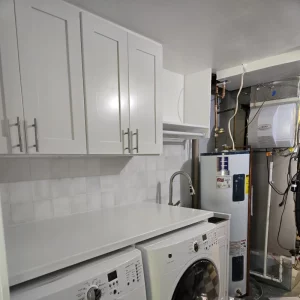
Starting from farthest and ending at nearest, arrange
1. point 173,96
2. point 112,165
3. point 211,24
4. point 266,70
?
point 173,96 < point 266,70 < point 112,165 < point 211,24

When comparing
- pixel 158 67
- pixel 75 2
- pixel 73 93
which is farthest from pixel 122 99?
pixel 75 2

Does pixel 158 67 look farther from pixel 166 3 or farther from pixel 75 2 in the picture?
pixel 75 2

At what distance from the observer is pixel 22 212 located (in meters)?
1.25

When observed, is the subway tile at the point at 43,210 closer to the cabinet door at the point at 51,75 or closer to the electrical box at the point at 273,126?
the cabinet door at the point at 51,75

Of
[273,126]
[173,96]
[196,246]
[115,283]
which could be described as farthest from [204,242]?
[273,126]

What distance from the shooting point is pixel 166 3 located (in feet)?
3.55

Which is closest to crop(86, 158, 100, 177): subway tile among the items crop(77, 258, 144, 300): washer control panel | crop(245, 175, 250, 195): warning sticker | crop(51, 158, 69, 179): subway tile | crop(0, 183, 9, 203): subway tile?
crop(51, 158, 69, 179): subway tile

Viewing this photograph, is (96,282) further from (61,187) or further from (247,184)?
(247,184)

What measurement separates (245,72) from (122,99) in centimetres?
124

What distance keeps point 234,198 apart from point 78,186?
4.39 ft

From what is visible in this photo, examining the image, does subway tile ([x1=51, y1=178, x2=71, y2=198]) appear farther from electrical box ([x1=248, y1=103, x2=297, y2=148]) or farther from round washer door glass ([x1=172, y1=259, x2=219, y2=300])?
electrical box ([x1=248, y1=103, x2=297, y2=148])

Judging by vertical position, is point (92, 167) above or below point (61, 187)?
above

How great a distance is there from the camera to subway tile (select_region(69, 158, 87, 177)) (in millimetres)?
1461

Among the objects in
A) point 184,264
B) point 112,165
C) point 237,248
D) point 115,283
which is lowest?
point 237,248
